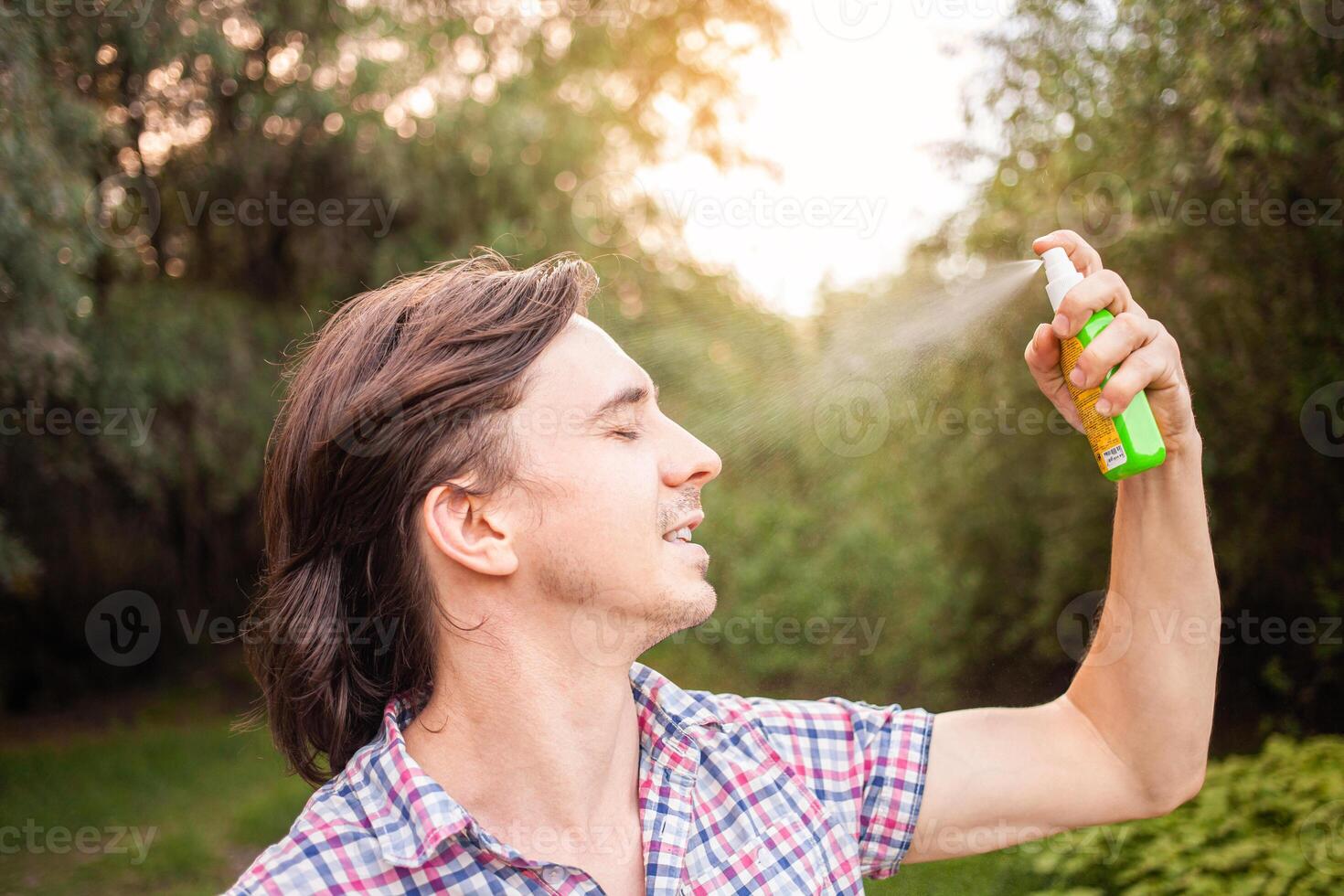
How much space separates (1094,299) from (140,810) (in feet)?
24.5

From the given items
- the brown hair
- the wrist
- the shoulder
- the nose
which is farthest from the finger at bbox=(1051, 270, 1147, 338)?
the shoulder

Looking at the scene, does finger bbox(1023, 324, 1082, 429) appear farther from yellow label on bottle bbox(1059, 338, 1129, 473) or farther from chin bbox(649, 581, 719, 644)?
chin bbox(649, 581, 719, 644)

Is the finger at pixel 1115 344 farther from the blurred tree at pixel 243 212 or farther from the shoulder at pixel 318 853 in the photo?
the blurred tree at pixel 243 212

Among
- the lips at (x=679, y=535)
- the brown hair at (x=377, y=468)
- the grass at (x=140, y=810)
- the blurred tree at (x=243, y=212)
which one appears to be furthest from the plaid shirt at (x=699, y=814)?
the blurred tree at (x=243, y=212)

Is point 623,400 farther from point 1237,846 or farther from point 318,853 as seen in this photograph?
point 1237,846

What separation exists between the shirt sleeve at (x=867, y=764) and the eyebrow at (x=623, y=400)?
667 millimetres

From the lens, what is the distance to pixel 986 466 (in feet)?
19.3

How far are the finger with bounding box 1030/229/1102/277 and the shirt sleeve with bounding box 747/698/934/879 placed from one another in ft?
2.88

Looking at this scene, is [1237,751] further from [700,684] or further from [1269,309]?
[700,684]

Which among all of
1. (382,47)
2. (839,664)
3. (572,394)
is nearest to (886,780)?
(572,394)

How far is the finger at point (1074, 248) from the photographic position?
70.3 inches

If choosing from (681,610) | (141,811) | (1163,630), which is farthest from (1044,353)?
(141,811)

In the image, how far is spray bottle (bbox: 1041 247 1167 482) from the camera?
1708mm

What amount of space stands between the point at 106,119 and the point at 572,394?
608 cm
